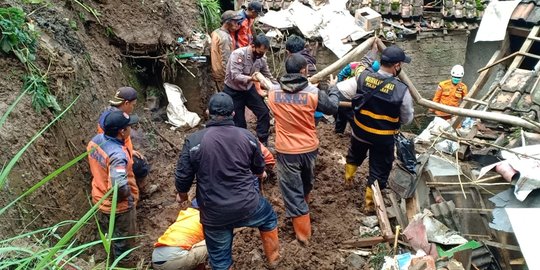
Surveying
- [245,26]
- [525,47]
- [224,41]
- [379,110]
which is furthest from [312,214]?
[525,47]

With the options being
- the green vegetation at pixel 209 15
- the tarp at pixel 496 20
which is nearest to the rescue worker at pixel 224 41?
the green vegetation at pixel 209 15

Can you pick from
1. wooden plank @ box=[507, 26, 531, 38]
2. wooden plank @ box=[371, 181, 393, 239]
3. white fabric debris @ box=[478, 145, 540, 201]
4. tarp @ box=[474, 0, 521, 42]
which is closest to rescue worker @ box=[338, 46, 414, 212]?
wooden plank @ box=[371, 181, 393, 239]

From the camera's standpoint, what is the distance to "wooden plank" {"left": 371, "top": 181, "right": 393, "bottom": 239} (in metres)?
4.67

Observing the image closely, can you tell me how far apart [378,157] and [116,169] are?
2.75m

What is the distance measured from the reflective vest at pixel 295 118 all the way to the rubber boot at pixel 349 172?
37.3 inches

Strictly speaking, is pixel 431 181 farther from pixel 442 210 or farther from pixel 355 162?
pixel 355 162

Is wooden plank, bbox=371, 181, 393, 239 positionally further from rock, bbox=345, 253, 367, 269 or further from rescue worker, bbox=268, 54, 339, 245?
rescue worker, bbox=268, 54, 339, 245

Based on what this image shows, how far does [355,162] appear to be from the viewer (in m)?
5.26

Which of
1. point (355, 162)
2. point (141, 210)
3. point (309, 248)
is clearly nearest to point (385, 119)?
point (355, 162)

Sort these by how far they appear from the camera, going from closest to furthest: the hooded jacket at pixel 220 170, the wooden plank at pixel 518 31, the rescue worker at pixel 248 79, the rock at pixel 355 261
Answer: the hooded jacket at pixel 220 170, the rock at pixel 355 261, the rescue worker at pixel 248 79, the wooden plank at pixel 518 31

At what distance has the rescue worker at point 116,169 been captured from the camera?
403 centimetres

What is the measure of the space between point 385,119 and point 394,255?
54.2 inches

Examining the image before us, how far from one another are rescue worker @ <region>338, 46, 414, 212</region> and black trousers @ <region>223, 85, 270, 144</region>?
1532 millimetres

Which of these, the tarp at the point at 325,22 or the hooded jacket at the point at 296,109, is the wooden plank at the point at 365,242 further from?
the tarp at the point at 325,22
